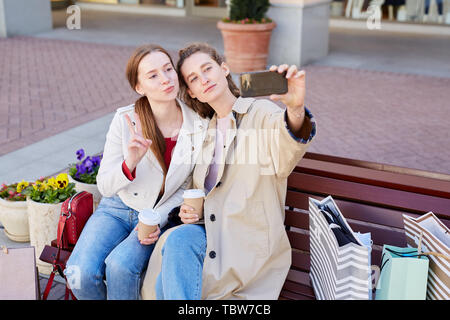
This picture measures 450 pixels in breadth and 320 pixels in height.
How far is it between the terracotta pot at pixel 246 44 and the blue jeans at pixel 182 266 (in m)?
6.70

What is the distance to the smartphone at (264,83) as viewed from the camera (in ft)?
7.47

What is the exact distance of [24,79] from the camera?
879 centimetres

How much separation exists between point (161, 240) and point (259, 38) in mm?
6851

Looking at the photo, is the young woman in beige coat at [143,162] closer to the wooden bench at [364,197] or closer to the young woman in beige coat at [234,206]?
the young woman in beige coat at [234,206]

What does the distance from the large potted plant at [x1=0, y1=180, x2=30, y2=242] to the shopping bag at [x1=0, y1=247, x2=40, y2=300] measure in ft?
3.51

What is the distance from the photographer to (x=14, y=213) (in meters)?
3.65

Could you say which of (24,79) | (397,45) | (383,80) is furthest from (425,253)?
(397,45)

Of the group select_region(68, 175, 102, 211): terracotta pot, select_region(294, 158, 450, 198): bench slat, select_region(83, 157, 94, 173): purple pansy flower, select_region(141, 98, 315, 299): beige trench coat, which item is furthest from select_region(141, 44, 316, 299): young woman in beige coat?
select_region(83, 157, 94, 173): purple pansy flower

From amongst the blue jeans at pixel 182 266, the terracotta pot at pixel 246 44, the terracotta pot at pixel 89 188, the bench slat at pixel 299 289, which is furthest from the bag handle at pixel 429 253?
the terracotta pot at pixel 246 44

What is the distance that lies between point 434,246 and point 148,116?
5.00 feet

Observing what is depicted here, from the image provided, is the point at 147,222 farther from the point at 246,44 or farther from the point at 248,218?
the point at 246,44

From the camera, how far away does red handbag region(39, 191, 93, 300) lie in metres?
2.80

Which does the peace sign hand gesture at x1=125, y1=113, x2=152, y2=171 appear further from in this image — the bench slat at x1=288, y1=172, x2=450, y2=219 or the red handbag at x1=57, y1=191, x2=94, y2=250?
the bench slat at x1=288, y1=172, x2=450, y2=219

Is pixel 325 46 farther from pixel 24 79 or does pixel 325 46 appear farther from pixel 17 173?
pixel 17 173
